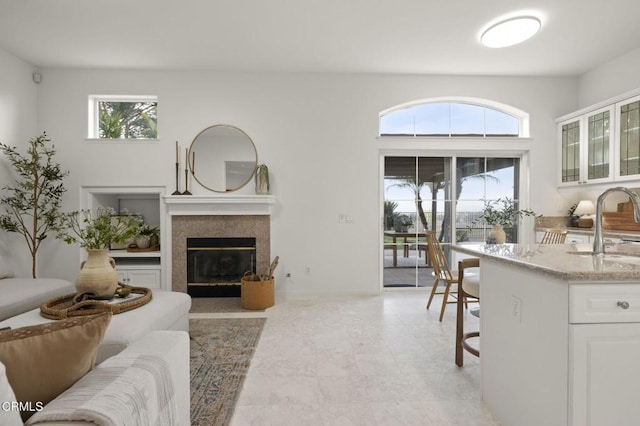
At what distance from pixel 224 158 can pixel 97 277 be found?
2534mm

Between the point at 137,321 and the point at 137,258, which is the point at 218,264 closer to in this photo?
the point at 137,258

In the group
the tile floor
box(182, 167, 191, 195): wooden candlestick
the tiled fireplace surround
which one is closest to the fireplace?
the tiled fireplace surround

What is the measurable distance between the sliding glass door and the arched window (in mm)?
364

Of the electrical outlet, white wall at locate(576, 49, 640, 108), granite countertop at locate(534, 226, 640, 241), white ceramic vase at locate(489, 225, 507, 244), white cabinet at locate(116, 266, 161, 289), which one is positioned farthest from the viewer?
white cabinet at locate(116, 266, 161, 289)

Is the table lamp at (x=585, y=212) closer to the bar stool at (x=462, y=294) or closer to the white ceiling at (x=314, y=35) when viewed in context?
the white ceiling at (x=314, y=35)

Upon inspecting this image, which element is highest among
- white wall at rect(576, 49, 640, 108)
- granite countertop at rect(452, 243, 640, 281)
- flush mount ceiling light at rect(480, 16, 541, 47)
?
flush mount ceiling light at rect(480, 16, 541, 47)

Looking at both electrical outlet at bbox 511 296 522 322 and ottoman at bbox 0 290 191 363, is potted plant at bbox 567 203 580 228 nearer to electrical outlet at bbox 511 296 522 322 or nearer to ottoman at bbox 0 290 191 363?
electrical outlet at bbox 511 296 522 322

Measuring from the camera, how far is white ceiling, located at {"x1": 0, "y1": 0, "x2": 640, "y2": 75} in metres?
3.16

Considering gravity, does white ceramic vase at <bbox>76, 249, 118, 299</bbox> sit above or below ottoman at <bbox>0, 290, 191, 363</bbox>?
above

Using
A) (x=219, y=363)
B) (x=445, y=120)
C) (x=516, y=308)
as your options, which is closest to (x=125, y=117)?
(x=219, y=363)

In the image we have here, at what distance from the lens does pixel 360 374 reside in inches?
93.3

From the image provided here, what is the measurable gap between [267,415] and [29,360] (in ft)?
4.31

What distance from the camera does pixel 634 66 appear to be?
13.0ft

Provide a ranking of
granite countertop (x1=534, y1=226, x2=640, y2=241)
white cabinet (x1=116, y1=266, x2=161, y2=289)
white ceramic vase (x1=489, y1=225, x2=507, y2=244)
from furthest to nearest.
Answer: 1. white cabinet (x1=116, y1=266, x2=161, y2=289)
2. granite countertop (x1=534, y1=226, x2=640, y2=241)
3. white ceramic vase (x1=489, y1=225, x2=507, y2=244)
